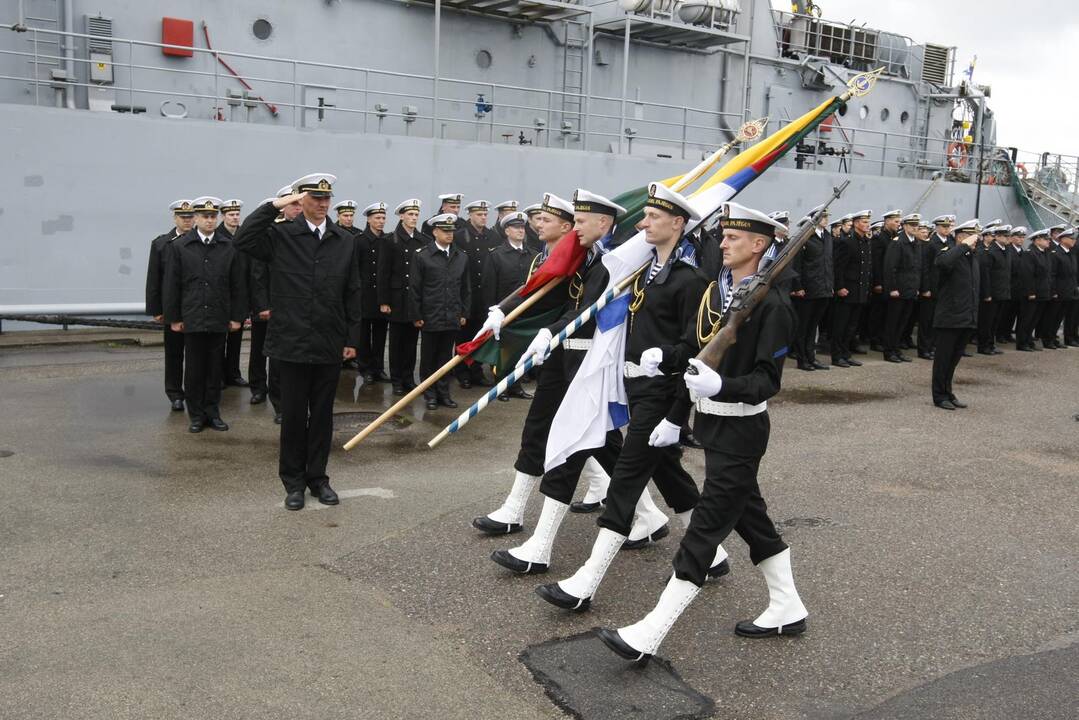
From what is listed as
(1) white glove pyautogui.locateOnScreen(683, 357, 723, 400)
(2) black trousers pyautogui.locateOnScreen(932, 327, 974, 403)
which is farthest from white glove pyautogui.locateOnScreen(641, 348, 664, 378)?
(2) black trousers pyautogui.locateOnScreen(932, 327, 974, 403)

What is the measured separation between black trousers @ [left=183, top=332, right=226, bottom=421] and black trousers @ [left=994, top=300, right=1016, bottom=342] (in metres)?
11.3

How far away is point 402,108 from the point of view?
48.1ft

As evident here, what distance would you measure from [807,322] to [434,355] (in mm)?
5034

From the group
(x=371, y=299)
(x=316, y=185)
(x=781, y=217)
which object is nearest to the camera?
(x=316, y=185)

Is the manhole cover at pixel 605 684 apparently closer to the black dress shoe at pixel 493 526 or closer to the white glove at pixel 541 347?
the black dress shoe at pixel 493 526

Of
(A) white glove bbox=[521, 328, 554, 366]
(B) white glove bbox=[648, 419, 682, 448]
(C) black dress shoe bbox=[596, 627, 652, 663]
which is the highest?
(A) white glove bbox=[521, 328, 554, 366]

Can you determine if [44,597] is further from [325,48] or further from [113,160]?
[325,48]

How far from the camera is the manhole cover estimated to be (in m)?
3.54

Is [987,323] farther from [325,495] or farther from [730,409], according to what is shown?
[730,409]

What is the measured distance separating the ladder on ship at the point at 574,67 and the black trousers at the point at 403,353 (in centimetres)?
755

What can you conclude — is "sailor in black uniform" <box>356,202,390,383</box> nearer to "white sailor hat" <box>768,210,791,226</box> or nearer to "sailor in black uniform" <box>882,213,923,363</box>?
"white sailor hat" <box>768,210,791,226</box>

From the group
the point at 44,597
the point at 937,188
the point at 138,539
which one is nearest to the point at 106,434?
the point at 138,539

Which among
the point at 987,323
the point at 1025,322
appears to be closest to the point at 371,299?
the point at 987,323

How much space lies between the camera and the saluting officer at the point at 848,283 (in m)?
12.4
